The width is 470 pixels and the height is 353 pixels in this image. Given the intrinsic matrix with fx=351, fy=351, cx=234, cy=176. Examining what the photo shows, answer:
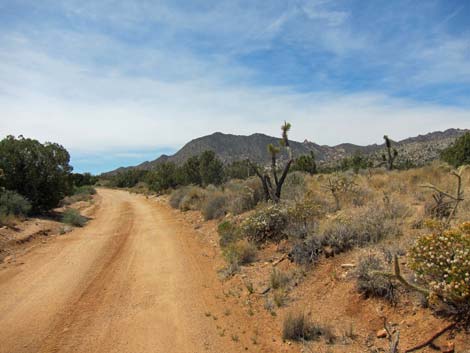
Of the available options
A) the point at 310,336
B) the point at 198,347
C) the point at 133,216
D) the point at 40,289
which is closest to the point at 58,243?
the point at 40,289

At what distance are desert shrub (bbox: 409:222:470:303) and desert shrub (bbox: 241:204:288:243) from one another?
5.32 metres

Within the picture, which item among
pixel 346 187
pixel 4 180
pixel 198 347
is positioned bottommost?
pixel 198 347

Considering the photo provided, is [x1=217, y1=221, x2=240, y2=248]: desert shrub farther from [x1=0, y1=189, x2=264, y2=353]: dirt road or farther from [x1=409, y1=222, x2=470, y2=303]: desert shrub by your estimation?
[x1=409, y1=222, x2=470, y2=303]: desert shrub

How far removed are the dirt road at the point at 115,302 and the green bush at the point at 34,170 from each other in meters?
7.79

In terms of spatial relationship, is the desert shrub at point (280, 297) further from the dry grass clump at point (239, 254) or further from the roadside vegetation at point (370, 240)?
the dry grass clump at point (239, 254)

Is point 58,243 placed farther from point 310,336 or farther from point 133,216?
point 310,336

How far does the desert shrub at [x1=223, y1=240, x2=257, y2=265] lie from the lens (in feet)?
31.1

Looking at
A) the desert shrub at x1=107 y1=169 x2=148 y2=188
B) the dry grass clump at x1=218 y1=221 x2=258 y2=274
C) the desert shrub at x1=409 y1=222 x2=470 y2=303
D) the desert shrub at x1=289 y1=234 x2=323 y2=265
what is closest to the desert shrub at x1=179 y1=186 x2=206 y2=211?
the dry grass clump at x1=218 y1=221 x2=258 y2=274

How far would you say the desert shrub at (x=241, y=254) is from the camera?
948 centimetres

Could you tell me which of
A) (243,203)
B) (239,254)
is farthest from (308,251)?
(243,203)

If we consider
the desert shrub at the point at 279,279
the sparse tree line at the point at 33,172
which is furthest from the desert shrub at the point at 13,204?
the desert shrub at the point at 279,279

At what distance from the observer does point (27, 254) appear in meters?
11.4

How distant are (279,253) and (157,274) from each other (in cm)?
327

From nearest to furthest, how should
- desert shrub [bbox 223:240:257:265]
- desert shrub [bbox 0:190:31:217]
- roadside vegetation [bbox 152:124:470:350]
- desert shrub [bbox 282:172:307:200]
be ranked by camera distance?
roadside vegetation [bbox 152:124:470:350] < desert shrub [bbox 223:240:257:265] < desert shrub [bbox 282:172:307:200] < desert shrub [bbox 0:190:31:217]
